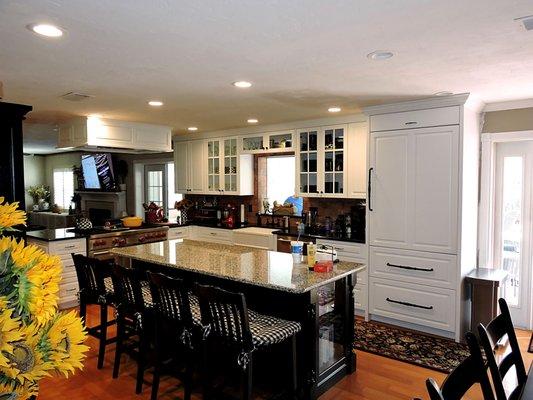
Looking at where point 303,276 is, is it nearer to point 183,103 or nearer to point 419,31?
point 419,31

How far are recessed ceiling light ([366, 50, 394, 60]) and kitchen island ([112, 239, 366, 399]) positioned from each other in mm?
1504

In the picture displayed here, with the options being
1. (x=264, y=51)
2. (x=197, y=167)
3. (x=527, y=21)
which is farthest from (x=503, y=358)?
(x=197, y=167)

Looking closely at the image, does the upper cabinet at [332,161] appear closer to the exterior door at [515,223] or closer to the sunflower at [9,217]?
the exterior door at [515,223]

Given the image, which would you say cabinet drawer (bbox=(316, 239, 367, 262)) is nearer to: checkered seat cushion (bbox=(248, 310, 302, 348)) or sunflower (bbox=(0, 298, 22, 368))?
checkered seat cushion (bbox=(248, 310, 302, 348))

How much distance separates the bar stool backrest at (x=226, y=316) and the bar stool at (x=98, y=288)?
43.7 inches

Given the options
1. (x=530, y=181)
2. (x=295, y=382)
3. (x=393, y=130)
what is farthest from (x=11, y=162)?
(x=530, y=181)

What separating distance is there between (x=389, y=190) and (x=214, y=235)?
2928mm

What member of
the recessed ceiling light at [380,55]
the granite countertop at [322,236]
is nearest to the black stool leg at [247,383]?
the recessed ceiling light at [380,55]

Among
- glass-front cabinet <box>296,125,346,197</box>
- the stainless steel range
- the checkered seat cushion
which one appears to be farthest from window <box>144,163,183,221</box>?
the checkered seat cushion

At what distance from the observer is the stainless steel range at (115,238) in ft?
16.4

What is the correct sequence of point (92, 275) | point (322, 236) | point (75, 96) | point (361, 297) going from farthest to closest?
point (322, 236) < point (361, 297) < point (75, 96) < point (92, 275)

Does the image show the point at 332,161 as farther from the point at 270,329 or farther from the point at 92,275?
the point at 92,275

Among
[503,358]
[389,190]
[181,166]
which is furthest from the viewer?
[181,166]

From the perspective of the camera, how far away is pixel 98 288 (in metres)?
3.29
